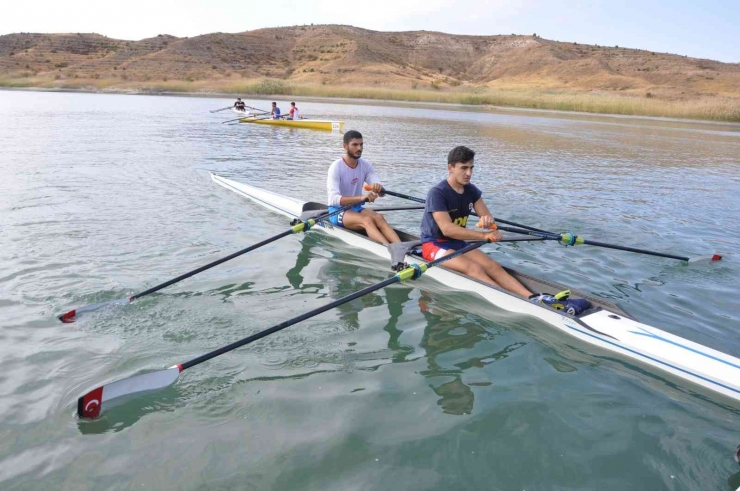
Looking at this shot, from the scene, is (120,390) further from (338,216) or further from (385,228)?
(338,216)

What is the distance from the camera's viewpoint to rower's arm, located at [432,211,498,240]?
5.83 metres

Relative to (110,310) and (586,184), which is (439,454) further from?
(586,184)

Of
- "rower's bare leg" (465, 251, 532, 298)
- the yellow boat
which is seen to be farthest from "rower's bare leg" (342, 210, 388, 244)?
the yellow boat

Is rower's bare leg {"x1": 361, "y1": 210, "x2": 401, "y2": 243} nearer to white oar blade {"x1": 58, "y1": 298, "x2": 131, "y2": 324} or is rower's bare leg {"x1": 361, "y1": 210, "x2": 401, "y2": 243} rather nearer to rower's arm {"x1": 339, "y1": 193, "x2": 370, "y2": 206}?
rower's arm {"x1": 339, "y1": 193, "x2": 370, "y2": 206}

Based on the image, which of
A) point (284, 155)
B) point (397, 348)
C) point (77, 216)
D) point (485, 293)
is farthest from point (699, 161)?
point (77, 216)

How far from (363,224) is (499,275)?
2445 mm

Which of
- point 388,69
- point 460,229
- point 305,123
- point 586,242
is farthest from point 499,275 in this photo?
point 388,69

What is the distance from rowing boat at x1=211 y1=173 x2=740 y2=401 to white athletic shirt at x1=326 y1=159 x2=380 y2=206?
2014 millimetres

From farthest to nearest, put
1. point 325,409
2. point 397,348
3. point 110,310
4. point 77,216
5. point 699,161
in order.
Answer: point 699,161 < point 77,216 < point 110,310 < point 397,348 < point 325,409

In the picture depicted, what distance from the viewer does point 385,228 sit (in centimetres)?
767

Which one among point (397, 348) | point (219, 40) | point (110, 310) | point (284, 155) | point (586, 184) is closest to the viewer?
point (397, 348)

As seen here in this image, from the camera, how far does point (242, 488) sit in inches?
127

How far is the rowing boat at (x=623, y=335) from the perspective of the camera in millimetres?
4379

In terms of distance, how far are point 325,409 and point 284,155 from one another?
14.6 meters
